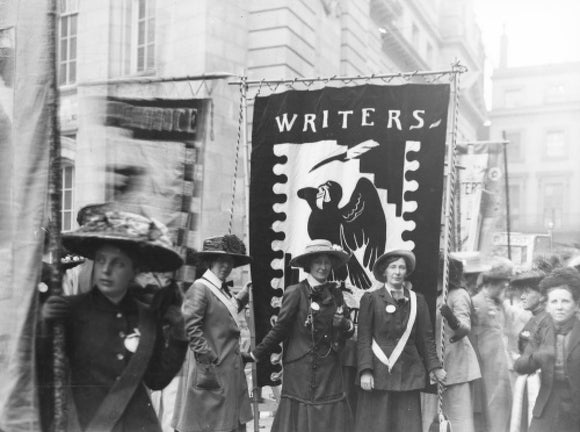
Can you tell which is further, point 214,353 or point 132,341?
point 214,353

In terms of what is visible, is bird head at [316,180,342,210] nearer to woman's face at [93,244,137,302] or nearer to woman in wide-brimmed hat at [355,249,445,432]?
woman in wide-brimmed hat at [355,249,445,432]

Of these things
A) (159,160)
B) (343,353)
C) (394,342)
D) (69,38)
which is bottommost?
(343,353)

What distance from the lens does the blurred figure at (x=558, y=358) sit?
555 cm

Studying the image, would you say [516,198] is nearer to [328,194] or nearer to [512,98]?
[512,98]

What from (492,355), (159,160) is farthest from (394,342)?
(159,160)

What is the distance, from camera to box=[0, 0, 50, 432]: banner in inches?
126

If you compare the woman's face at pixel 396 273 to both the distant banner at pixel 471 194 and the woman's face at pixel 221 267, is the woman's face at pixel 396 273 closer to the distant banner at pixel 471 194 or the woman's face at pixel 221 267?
the woman's face at pixel 221 267

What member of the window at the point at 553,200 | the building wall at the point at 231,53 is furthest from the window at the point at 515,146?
the building wall at the point at 231,53

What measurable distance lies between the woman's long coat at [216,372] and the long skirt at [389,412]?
930 millimetres

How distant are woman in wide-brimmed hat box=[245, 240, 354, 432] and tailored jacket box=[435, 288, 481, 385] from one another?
1.36 meters

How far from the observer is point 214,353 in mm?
5719

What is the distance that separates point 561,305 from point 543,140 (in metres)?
17.2

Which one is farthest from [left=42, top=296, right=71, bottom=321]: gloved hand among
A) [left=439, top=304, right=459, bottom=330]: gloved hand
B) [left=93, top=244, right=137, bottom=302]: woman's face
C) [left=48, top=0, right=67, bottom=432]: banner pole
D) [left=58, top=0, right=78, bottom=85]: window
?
[left=439, top=304, right=459, bottom=330]: gloved hand

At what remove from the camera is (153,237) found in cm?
362
